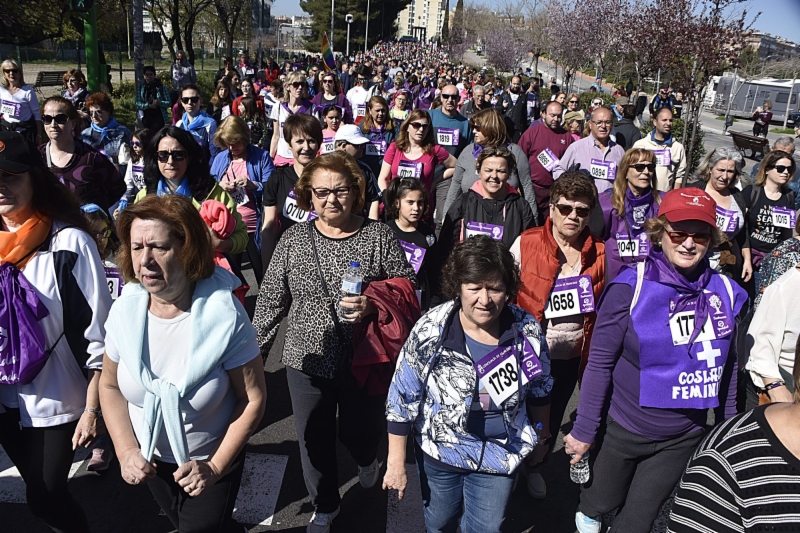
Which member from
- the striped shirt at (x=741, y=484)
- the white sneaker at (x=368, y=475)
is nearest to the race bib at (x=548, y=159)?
the white sneaker at (x=368, y=475)

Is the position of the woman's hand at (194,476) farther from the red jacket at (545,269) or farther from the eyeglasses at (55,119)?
the eyeglasses at (55,119)

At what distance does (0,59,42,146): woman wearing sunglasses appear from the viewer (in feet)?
28.4

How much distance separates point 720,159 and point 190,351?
4900 millimetres

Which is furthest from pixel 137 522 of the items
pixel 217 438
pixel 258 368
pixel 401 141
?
pixel 401 141

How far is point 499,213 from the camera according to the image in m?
4.54

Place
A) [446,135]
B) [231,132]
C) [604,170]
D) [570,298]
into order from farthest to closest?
[446,135] < [604,170] < [231,132] < [570,298]

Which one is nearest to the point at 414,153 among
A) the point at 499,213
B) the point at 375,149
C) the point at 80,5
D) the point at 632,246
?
the point at 375,149

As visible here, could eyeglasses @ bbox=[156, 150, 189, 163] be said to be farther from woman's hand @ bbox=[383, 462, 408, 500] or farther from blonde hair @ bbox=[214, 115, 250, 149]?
woman's hand @ bbox=[383, 462, 408, 500]

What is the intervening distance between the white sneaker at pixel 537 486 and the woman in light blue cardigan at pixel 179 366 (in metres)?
1.99

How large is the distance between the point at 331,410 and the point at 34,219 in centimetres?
166

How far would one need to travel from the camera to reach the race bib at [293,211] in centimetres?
492

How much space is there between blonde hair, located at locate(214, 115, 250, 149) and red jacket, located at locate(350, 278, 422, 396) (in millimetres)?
3205

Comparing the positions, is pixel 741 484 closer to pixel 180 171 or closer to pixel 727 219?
pixel 180 171

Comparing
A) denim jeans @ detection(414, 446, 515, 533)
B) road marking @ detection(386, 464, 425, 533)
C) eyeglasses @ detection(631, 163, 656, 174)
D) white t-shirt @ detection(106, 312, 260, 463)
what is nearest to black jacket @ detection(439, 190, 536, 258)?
eyeglasses @ detection(631, 163, 656, 174)
